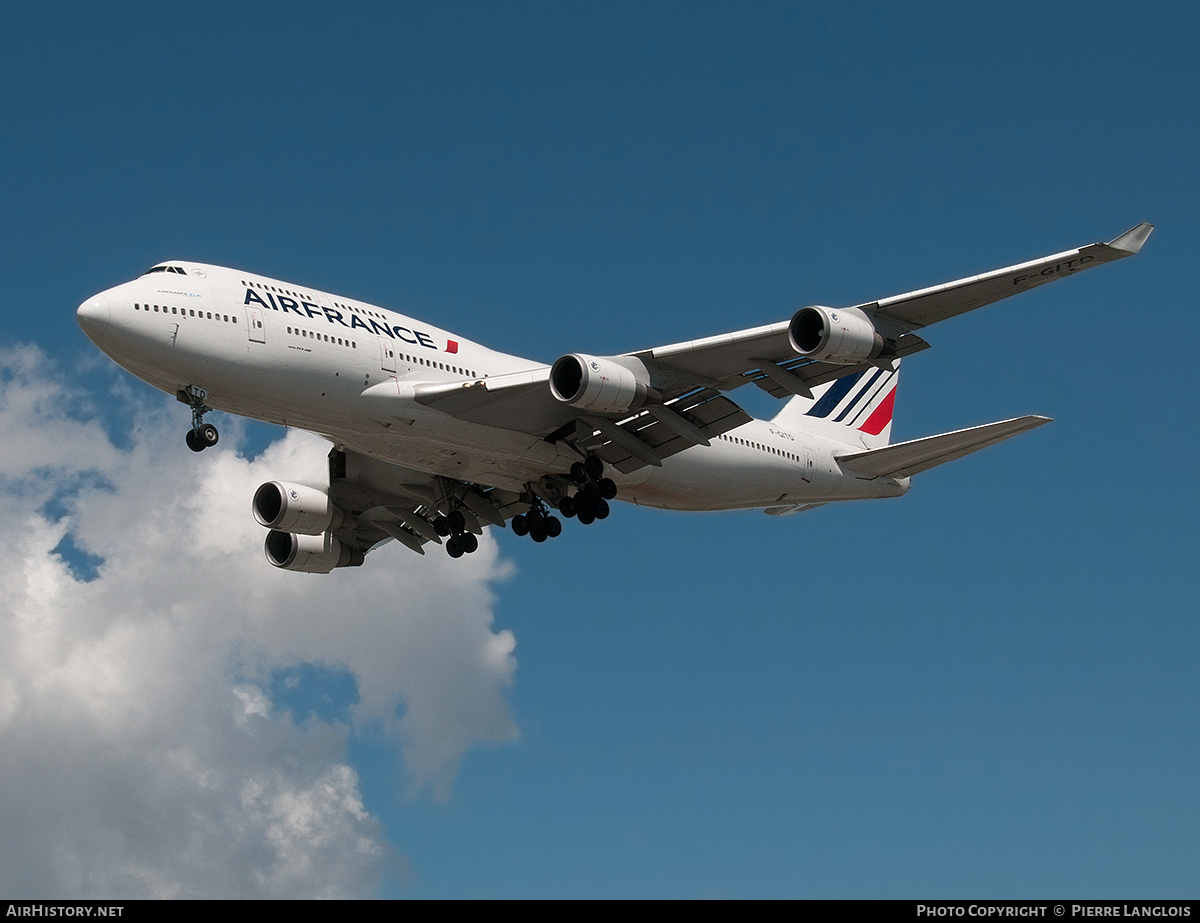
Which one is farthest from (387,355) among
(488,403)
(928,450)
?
(928,450)

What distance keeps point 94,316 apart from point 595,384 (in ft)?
34.8

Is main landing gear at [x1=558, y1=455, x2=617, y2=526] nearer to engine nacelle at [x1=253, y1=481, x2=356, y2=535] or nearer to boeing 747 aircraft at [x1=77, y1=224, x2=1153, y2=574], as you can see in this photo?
boeing 747 aircraft at [x1=77, y1=224, x2=1153, y2=574]

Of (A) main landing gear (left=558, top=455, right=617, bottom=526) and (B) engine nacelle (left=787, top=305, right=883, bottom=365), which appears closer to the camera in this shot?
(B) engine nacelle (left=787, top=305, right=883, bottom=365)

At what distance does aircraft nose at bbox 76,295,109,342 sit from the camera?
26781 millimetres

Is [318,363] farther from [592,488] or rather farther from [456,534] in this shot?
[456,534]

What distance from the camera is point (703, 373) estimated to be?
102ft

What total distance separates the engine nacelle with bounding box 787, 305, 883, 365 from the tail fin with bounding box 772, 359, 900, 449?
11486 mm

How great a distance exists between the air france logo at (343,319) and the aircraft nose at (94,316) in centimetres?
288

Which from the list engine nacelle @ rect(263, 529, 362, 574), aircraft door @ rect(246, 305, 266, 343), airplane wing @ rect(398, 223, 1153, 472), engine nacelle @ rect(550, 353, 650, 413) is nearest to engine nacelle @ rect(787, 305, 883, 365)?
airplane wing @ rect(398, 223, 1153, 472)

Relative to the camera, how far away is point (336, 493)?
37.0 m
